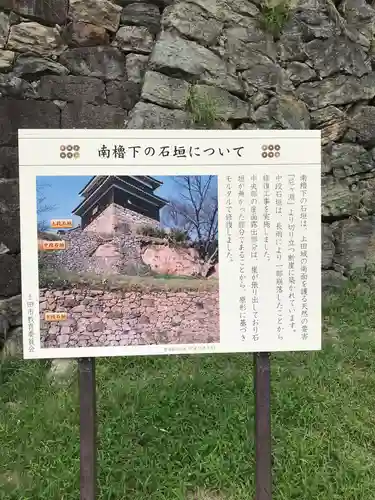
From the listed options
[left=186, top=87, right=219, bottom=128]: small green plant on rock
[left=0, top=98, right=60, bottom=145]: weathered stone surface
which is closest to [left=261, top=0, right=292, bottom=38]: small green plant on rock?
[left=186, top=87, right=219, bottom=128]: small green plant on rock

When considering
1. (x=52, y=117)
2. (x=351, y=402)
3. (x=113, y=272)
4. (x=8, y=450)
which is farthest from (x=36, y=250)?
(x=52, y=117)

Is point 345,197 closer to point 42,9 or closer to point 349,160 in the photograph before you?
point 349,160

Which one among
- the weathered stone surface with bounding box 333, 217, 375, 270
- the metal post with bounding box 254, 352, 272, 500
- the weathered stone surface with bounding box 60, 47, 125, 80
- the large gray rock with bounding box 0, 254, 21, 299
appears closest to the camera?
the metal post with bounding box 254, 352, 272, 500

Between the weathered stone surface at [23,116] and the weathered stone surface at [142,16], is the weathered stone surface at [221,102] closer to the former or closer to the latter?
the weathered stone surface at [142,16]

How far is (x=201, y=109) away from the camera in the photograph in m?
4.44

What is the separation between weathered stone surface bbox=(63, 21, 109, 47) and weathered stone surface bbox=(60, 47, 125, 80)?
6cm

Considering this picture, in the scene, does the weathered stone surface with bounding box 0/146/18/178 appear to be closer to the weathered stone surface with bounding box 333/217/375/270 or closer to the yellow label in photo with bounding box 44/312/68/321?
the yellow label in photo with bounding box 44/312/68/321

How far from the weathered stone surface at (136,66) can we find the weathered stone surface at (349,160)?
1916 millimetres

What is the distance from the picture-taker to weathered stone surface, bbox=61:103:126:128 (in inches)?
170

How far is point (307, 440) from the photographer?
2.78 metres

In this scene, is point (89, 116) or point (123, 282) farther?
point (89, 116)

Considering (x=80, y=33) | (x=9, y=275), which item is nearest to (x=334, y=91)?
(x=80, y=33)

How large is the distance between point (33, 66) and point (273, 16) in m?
2.19

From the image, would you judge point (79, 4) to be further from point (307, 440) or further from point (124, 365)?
point (307, 440)
